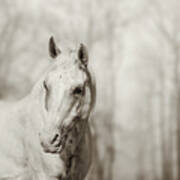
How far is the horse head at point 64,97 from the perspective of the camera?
1.20 metres

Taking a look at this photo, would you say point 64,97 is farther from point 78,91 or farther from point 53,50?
point 53,50

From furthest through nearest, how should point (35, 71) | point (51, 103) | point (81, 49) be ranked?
1. point (35, 71)
2. point (81, 49)
3. point (51, 103)

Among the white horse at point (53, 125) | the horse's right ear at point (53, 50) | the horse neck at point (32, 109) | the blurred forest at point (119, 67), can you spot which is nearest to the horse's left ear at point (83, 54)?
the white horse at point (53, 125)

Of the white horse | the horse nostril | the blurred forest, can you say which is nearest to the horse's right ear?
the white horse

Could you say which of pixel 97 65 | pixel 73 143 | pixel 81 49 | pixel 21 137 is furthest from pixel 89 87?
pixel 97 65

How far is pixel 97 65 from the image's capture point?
2979mm

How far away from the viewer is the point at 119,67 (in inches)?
119

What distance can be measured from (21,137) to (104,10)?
187 centimetres

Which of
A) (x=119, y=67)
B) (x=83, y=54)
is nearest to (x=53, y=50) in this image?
(x=83, y=54)

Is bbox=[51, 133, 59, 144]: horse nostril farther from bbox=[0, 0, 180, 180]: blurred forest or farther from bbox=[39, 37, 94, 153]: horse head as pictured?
bbox=[0, 0, 180, 180]: blurred forest

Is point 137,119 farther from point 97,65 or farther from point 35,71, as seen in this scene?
point 35,71

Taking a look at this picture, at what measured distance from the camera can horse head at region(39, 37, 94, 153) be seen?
1196mm

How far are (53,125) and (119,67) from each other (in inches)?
74.3

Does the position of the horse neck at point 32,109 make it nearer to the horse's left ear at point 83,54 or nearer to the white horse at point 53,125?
the white horse at point 53,125
